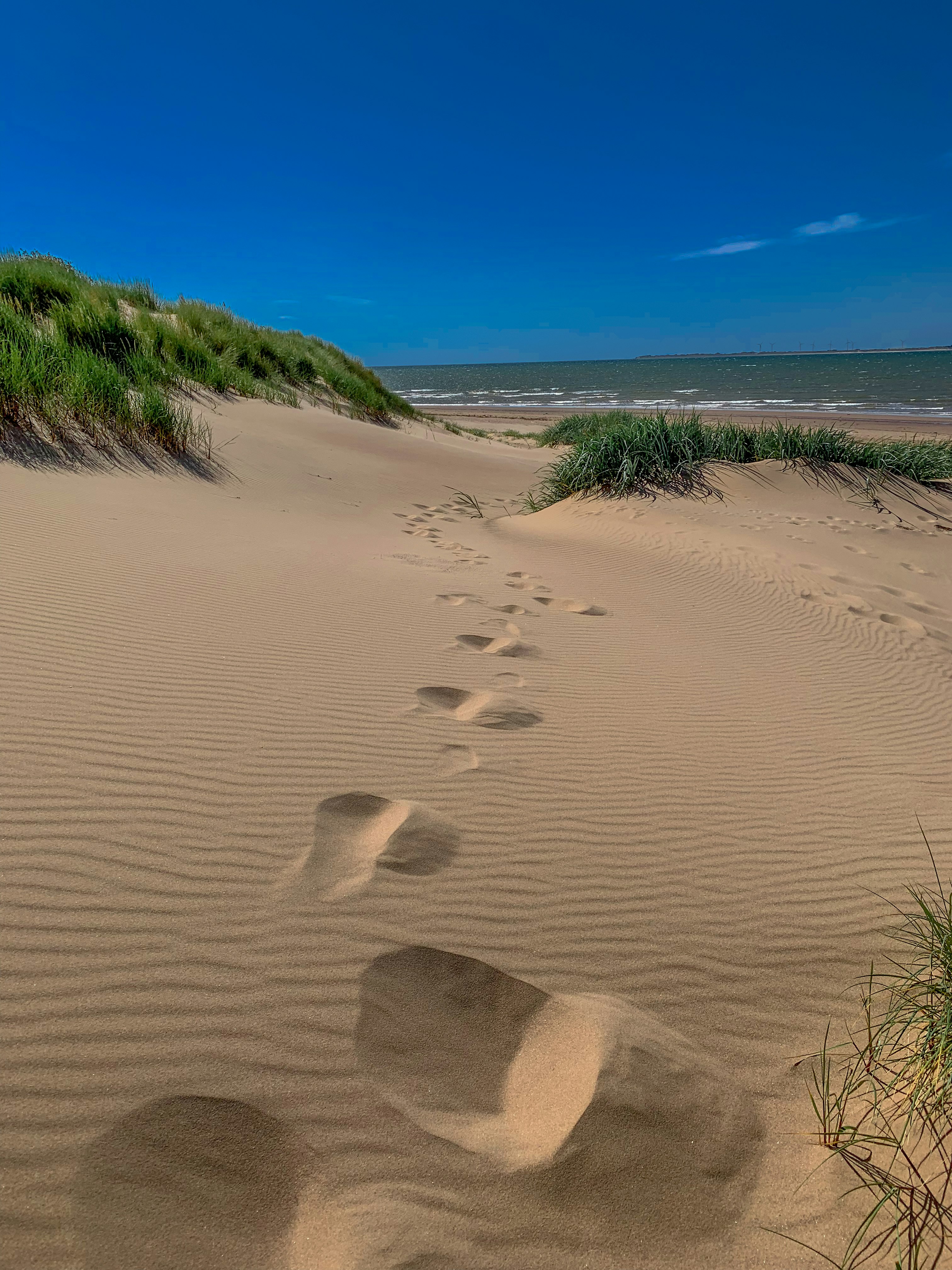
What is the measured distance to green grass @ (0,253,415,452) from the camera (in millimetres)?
6441

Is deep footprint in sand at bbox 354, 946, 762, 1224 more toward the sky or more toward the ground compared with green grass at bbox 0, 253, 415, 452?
more toward the ground

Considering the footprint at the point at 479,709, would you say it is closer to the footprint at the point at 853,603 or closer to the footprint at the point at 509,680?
the footprint at the point at 509,680

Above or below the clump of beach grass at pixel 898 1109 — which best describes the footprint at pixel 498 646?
Result: above

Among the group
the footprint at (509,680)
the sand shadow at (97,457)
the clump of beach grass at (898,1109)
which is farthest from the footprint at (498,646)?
the sand shadow at (97,457)

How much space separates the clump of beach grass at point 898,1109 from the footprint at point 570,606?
3.07 m

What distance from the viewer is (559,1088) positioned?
1480mm

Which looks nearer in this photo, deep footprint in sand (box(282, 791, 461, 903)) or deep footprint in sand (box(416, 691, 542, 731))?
deep footprint in sand (box(282, 791, 461, 903))

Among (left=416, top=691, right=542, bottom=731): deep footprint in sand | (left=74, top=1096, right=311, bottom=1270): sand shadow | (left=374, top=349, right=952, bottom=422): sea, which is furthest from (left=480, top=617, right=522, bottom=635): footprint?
(left=374, top=349, right=952, bottom=422): sea

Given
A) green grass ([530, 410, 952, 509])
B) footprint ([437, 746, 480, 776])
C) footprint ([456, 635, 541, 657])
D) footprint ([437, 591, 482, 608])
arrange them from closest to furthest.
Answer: footprint ([437, 746, 480, 776]) < footprint ([456, 635, 541, 657]) < footprint ([437, 591, 482, 608]) < green grass ([530, 410, 952, 509])

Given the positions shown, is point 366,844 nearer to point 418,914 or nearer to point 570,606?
point 418,914

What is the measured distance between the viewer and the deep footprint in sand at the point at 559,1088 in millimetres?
1337

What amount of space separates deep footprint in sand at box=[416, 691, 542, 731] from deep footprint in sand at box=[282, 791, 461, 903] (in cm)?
70

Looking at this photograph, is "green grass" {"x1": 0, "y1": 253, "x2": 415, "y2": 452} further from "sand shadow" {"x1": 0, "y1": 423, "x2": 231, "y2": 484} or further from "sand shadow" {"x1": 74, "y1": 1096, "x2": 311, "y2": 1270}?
"sand shadow" {"x1": 74, "y1": 1096, "x2": 311, "y2": 1270}

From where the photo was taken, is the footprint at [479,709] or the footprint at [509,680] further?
the footprint at [509,680]
